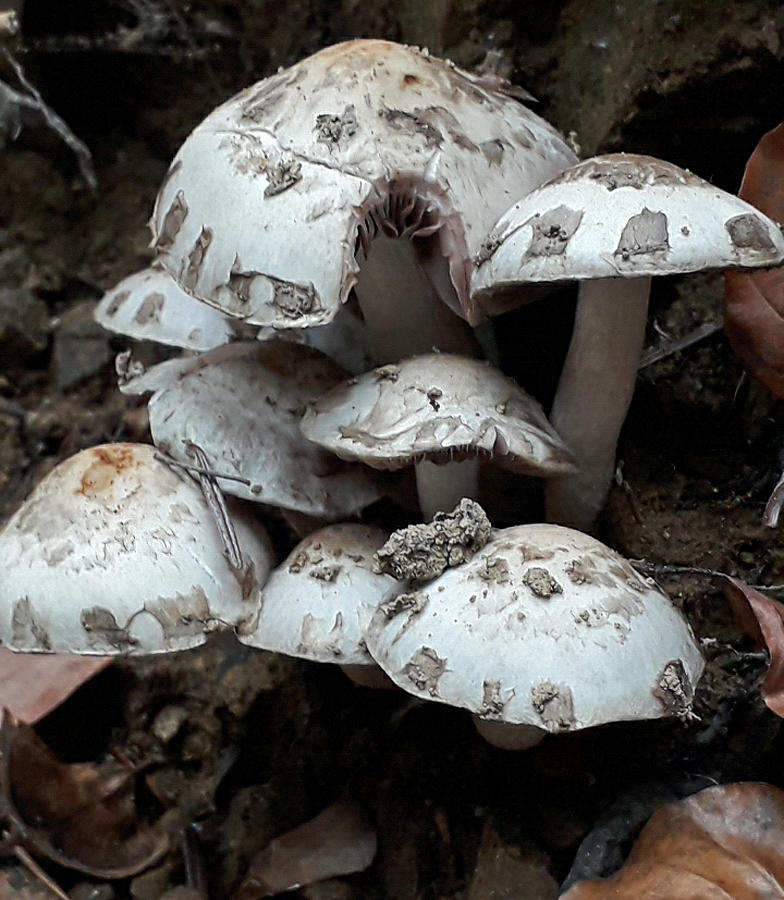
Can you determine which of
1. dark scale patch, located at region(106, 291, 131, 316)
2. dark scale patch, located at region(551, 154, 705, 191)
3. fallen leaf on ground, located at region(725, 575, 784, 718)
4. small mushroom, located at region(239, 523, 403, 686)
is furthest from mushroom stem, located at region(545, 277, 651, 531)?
dark scale patch, located at region(106, 291, 131, 316)

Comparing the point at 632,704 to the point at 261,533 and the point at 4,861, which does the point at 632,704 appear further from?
the point at 4,861

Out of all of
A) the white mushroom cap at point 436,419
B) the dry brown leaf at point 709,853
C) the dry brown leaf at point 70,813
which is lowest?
the dry brown leaf at point 70,813

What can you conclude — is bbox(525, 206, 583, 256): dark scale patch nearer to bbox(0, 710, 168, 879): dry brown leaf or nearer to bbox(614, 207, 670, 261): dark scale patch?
bbox(614, 207, 670, 261): dark scale patch

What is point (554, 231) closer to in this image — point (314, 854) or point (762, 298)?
point (762, 298)

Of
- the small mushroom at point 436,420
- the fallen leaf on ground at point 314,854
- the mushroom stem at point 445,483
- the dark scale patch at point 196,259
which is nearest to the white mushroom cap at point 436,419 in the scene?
the small mushroom at point 436,420

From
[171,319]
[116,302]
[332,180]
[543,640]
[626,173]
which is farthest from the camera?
[116,302]

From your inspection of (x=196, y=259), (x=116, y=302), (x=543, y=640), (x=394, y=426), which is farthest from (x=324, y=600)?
(x=116, y=302)

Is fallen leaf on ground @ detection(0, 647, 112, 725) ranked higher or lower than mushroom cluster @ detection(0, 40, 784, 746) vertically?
lower

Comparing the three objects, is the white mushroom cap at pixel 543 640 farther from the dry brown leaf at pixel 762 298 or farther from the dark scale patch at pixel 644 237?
the dry brown leaf at pixel 762 298
